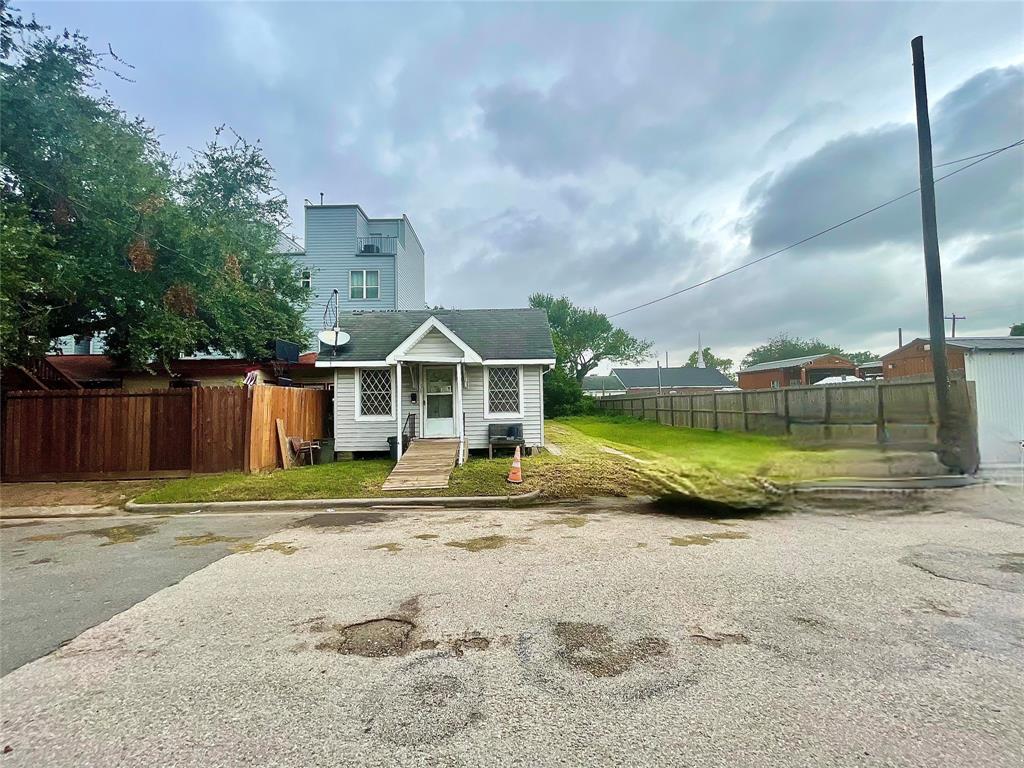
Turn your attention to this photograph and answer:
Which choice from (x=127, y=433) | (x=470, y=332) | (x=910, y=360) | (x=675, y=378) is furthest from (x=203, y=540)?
(x=675, y=378)

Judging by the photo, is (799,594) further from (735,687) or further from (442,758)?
(442,758)

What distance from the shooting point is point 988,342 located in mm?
14852

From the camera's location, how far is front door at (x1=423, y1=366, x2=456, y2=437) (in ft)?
48.3

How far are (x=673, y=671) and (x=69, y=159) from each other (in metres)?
15.5

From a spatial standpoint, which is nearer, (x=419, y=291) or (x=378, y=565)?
(x=378, y=565)

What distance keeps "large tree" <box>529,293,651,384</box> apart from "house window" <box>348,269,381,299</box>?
31.8m

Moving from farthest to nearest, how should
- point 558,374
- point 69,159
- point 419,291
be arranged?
1. point 558,374
2. point 419,291
3. point 69,159

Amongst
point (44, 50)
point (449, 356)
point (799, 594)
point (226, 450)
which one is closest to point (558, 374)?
point (449, 356)

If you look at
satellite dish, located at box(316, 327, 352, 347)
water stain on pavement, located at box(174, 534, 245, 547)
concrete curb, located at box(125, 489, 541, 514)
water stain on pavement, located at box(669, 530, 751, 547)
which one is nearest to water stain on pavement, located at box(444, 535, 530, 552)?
water stain on pavement, located at box(669, 530, 751, 547)

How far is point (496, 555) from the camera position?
5840mm

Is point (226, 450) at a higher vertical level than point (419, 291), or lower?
lower

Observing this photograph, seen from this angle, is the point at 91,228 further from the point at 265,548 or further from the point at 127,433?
the point at 265,548

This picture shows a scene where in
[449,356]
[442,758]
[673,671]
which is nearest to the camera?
[442,758]

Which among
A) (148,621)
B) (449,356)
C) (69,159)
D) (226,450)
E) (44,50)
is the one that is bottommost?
(148,621)
